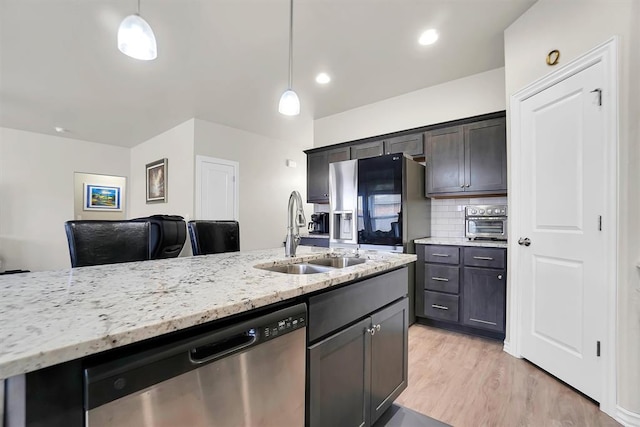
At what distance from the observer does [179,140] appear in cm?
457

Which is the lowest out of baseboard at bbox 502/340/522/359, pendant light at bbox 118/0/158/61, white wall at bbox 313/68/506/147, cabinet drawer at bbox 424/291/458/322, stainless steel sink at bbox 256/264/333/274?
baseboard at bbox 502/340/522/359

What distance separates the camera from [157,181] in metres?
5.07

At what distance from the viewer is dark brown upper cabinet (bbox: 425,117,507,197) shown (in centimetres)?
282

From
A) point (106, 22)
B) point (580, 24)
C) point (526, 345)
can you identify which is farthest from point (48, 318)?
point (580, 24)

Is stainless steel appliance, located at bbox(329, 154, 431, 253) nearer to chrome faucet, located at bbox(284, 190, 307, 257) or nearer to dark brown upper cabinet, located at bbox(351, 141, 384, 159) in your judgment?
dark brown upper cabinet, located at bbox(351, 141, 384, 159)

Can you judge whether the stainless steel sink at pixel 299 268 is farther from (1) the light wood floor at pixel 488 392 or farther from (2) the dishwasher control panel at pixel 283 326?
(1) the light wood floor at pixel 488 392

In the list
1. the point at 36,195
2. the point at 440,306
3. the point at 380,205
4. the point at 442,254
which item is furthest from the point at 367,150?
the point at 36,195

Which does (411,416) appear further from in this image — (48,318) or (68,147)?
(68,147)


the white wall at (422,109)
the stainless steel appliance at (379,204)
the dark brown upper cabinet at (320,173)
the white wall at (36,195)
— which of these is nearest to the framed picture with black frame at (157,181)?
the white wall at (36,195)

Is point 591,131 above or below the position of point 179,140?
below

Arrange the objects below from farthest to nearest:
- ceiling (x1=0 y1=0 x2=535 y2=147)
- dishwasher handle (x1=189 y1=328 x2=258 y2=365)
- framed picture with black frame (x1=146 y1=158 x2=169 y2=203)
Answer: framed picture with black frame (x1=146 y1=158 x2=169 y2=203) → ceiling (x1=0 y1=0 x2=535 y2=147) → dishwasher handle (x1=189 y1=328 x2=258 y2=365)

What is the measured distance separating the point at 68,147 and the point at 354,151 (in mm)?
5376

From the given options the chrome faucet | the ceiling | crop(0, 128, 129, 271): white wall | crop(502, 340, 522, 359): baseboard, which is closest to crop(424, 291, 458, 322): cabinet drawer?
crop(502, 340, 522, 359): baseboard

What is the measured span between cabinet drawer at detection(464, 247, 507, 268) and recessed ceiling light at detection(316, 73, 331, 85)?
7.74 feet
